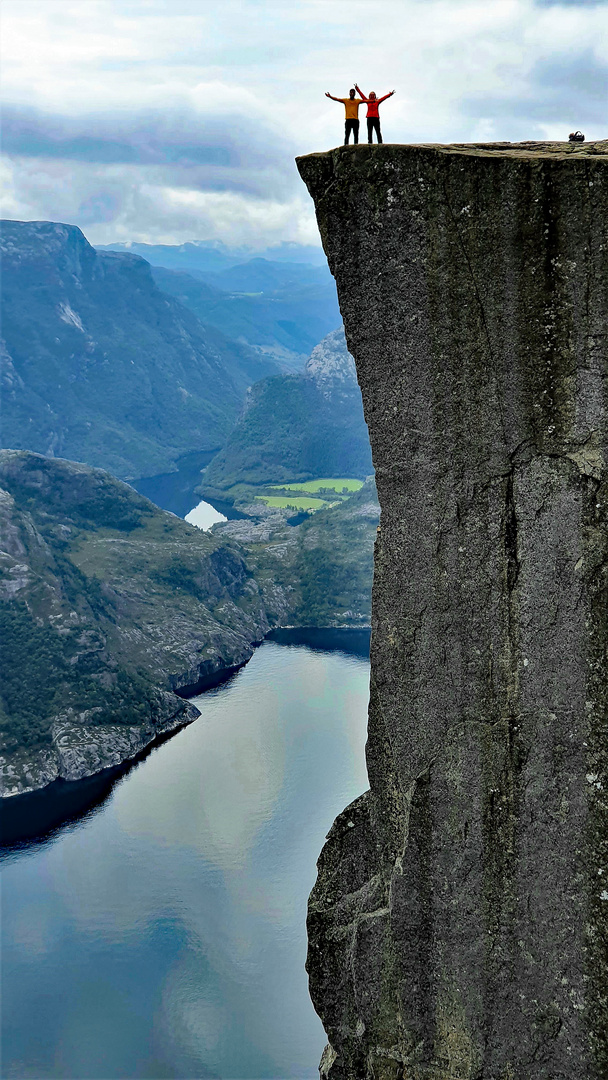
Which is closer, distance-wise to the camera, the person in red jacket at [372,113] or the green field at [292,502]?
the person in red jacket at [372,113]

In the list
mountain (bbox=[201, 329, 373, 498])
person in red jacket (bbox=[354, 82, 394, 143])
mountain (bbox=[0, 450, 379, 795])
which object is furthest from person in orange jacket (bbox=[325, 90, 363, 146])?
mountain (bbox=[201, 329, 373, 498])

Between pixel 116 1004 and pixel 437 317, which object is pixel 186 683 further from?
pixel 437 317

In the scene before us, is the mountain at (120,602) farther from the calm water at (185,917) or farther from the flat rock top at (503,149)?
the flat rock top at (503,149)

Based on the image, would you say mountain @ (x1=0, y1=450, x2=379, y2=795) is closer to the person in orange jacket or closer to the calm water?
the calm water

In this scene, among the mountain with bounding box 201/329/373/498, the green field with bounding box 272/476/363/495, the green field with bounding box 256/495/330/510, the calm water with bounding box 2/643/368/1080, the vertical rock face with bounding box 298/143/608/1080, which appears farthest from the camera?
the mountain with bounding box 201/329/373/498

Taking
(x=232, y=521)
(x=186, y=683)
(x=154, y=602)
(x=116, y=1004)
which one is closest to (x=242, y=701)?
(x=186, y=683)

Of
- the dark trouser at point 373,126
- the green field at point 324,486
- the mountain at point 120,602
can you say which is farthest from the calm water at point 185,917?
the green field at point 324,486
